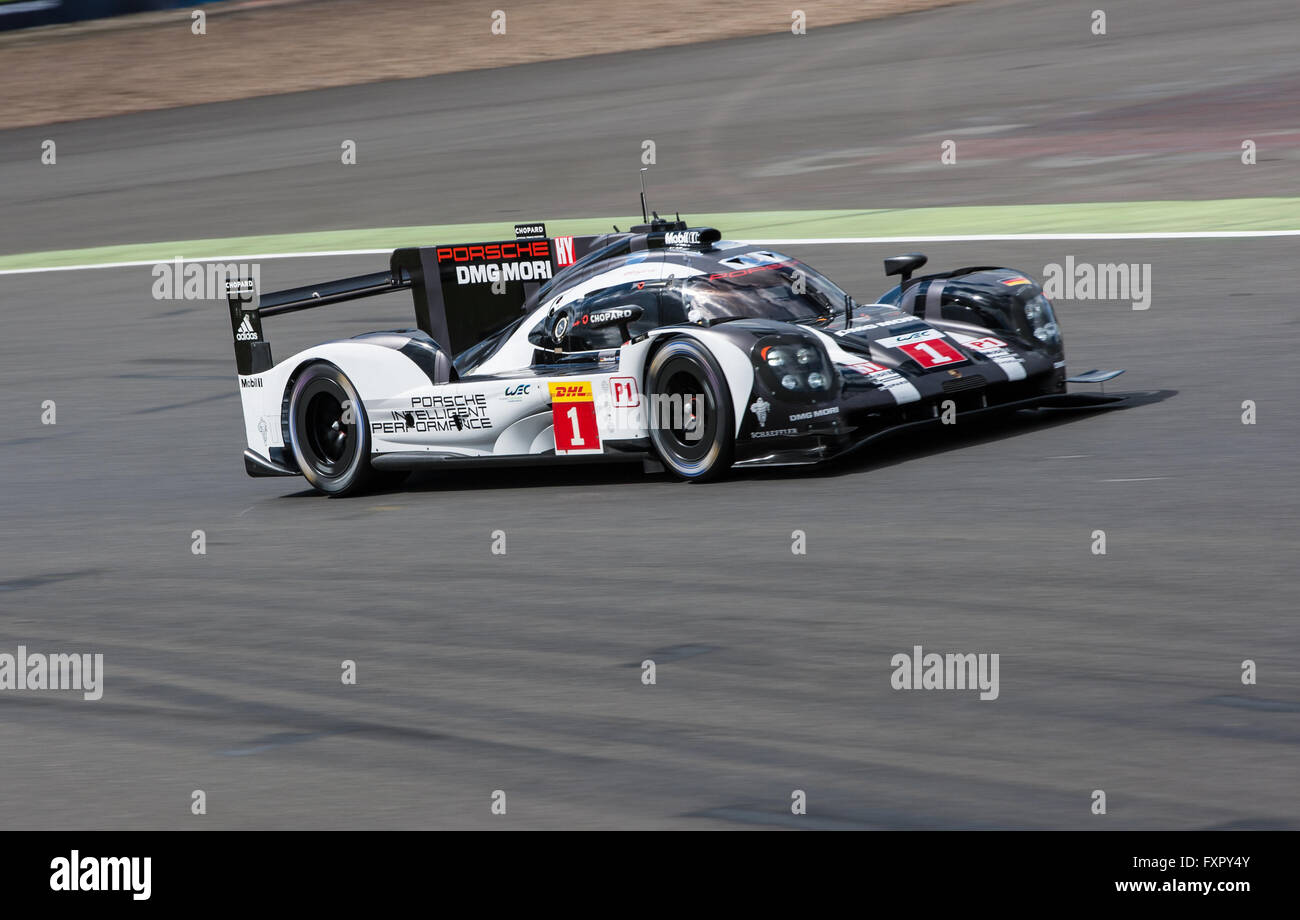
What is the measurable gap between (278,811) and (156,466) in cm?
690

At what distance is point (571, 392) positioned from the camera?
10.2m

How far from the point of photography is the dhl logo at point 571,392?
1010 cm

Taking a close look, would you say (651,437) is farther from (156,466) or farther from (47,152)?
(47,152)

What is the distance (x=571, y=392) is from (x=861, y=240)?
871cm

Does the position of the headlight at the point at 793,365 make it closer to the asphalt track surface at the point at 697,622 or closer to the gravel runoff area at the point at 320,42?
the asphalt track surface at the point at 697,622

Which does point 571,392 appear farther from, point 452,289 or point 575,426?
point 452,289

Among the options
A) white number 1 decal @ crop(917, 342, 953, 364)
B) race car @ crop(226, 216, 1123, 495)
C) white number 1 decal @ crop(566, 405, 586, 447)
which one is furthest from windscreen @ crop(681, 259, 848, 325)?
white number 1 decal @ crop(566, 405, 586, 447)

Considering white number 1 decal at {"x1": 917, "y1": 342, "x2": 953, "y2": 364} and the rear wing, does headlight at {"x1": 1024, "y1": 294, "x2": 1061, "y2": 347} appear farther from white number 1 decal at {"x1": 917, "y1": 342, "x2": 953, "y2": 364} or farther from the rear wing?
the rear wing

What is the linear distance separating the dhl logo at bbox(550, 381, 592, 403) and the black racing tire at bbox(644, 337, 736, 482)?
1.20 feet

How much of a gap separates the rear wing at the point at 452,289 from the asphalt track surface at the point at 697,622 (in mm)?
853

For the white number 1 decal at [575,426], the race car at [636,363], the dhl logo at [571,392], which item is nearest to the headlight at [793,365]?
the race car at [636,363]

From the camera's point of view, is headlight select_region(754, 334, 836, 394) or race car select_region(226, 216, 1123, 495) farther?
race car select_region(226, 216, 1123, 495)

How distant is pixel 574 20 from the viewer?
37062mm

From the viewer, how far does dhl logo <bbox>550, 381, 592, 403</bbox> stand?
10102 mm
